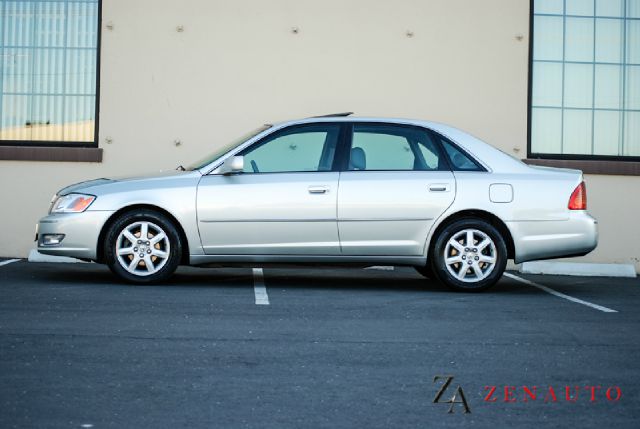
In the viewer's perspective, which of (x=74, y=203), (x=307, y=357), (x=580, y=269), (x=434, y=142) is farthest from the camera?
(x=580, y=269)

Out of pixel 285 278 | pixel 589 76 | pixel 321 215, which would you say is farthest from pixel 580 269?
pixel 321 215

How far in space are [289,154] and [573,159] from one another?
5.40 meters

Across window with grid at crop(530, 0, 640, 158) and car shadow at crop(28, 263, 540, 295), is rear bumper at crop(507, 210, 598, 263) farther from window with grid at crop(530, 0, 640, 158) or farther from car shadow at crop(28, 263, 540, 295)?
window with grid at crop(530, 0, 640, 158)

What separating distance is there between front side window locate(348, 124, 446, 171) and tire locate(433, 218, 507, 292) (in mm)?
594

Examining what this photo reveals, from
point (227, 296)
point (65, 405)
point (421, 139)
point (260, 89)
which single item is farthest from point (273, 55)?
point (65, 405)

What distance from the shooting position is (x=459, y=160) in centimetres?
1052

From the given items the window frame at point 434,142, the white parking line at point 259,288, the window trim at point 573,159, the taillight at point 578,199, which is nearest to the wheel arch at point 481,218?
the window frame at point 434,142

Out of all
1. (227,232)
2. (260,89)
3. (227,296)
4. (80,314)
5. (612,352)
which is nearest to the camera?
(612,352)

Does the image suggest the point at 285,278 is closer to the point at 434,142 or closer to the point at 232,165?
the point at 232,165

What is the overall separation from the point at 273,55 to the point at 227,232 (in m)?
4.54

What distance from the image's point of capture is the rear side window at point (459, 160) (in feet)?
34.4

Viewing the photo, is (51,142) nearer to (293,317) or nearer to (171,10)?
(171,10)

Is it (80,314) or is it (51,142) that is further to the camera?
(51,142)

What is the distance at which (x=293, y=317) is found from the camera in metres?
8.28
